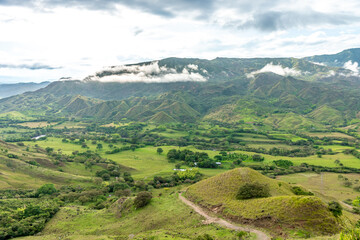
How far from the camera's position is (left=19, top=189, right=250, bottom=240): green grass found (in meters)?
61.0

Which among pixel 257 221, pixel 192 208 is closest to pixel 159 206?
pixel 192 208

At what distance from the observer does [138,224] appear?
72.4 m

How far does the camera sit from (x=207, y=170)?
154m

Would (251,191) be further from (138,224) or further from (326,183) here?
(326,183)

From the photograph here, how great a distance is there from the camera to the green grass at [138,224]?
60969mm

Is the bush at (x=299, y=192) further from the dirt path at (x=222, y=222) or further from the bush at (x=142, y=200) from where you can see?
the bush at (x=142, y=200)

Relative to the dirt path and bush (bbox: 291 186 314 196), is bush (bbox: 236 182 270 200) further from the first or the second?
bush (bbox: 291 186 314 196)

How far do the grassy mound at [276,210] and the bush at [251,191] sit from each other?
225cm

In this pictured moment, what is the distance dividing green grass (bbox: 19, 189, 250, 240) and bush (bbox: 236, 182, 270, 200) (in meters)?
16.1

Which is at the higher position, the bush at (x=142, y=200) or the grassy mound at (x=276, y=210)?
the grassy mound at (x=276, y=210)

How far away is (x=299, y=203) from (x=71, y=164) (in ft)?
496

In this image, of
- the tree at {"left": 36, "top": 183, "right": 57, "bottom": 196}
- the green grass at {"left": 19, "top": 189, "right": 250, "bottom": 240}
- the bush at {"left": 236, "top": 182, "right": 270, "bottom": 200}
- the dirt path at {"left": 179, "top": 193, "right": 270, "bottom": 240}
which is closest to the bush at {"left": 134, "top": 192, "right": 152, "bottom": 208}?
the green grass at {"left": 19, "top": 189, "right": 250, "bottom": 240}

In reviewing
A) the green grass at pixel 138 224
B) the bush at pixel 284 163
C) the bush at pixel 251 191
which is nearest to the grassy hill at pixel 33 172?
the green grass at pixel 138 224

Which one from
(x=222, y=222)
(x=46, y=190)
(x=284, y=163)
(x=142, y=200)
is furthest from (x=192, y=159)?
(x=222, y=222)
